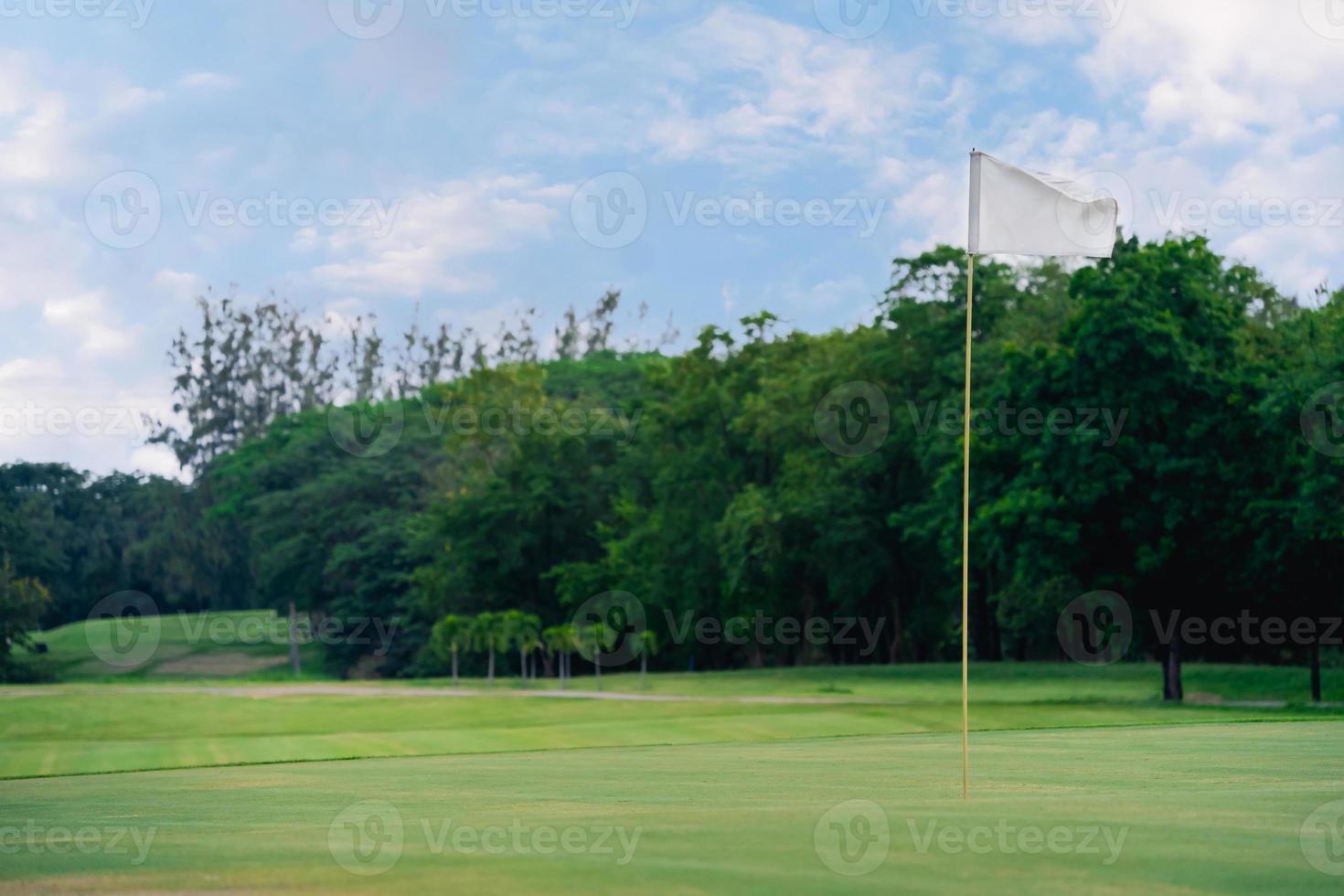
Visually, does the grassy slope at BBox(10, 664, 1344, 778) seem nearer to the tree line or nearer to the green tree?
the tree line

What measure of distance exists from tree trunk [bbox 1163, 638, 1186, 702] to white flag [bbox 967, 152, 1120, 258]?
1100 inches

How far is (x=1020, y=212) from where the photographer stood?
498 inches

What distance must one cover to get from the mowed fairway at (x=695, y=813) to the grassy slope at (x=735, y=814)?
0.03m

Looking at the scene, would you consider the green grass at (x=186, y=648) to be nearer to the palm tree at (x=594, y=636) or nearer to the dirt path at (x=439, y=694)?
the dirt path at (x=439, y=694)

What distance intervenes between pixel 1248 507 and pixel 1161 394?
3.70 metres

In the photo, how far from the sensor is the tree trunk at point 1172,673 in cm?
3794

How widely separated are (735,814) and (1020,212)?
237 inches

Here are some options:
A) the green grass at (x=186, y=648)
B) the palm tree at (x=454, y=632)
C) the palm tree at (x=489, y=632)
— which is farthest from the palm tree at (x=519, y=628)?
the green grass at (x=186, y=648)

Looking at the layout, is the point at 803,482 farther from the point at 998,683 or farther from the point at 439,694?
the point at 439,694

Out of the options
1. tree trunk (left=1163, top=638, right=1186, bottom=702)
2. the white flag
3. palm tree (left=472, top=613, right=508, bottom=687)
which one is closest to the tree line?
tree trunk (left=1163, top=638, right=1186, bottom=702)

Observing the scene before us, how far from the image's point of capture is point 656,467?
7244cm

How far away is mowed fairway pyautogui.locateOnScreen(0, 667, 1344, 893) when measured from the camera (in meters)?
7.31

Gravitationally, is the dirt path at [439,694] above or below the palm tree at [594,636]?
below

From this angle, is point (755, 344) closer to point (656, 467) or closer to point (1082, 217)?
point (656, 467)
